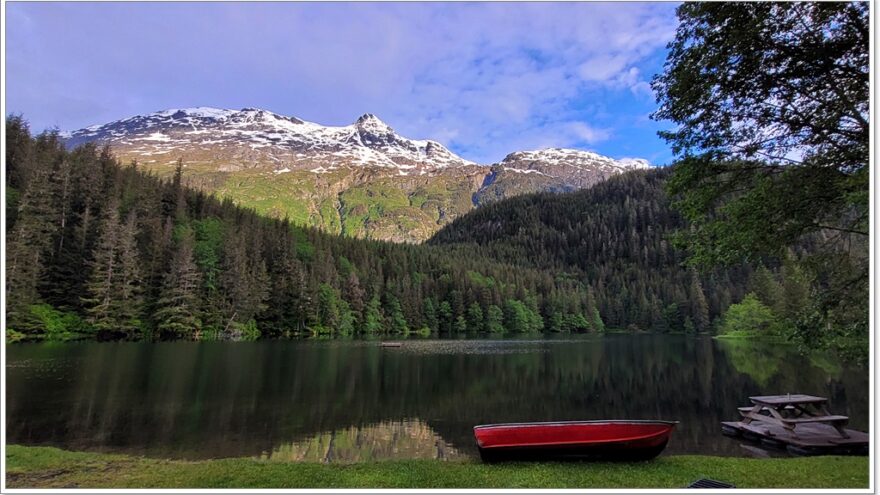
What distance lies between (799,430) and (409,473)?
18566mm

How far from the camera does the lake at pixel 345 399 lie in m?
22.0

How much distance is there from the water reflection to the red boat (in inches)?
193

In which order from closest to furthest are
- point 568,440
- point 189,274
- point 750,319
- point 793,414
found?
point 568,440 < point 793,414 < point 189,274 < point 750,319

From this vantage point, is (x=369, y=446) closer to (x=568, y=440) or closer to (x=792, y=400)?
(x=568, y=440)

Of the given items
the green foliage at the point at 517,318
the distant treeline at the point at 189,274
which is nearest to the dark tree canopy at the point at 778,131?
the distant treeline at the point at 189,274

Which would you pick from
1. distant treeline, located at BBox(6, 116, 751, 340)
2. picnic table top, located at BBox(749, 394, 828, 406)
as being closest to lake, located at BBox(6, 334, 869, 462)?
picnic table top, located at BBox(749, 394, 828, 406)

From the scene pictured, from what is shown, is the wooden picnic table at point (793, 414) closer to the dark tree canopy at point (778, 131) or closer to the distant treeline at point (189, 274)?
the dark tree canopy at point (778, 131)

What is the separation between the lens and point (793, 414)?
24375 millimetres

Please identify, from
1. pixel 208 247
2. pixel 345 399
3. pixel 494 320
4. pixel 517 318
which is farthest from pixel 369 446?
pixel 517 318

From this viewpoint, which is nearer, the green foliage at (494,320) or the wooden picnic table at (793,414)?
the wooden picnic table at (793,414)

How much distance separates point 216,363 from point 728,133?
160ft

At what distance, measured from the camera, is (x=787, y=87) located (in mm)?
14984

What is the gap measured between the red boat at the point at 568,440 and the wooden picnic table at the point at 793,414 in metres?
10.3

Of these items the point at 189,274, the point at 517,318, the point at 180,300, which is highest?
the point at 189,274
